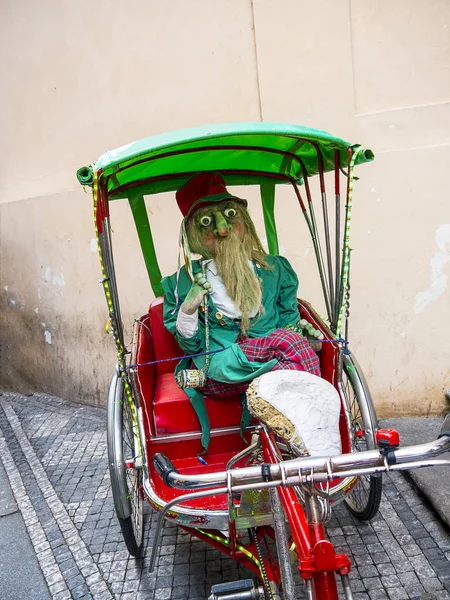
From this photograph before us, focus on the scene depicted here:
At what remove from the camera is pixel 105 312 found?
486cm

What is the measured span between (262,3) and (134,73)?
3.87ft

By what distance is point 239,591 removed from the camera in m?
2.07

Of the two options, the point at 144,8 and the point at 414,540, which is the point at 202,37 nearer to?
the point at 144,8

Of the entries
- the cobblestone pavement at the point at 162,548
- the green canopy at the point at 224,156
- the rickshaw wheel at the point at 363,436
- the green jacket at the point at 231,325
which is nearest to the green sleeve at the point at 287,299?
the green jacket at the point at 231,325

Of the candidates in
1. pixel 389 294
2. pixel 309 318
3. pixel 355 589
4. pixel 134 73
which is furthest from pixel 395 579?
pixel 134 73

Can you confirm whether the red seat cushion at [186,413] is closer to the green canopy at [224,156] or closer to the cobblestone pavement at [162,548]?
the cobblestone pavement at [162,548]

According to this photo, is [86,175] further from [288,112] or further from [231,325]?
[288,112]

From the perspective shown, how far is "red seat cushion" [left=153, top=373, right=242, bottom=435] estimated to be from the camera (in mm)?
2666

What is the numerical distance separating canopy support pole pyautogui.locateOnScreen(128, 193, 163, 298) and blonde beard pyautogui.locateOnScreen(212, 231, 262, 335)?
0.72 m

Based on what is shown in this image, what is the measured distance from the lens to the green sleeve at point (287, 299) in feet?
9.59

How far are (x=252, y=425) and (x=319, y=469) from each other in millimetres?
1289

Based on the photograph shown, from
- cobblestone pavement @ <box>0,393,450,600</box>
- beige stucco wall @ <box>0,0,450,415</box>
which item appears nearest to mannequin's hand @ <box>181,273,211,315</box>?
cobblestone pavement @ <box>0,393,450,600</box>

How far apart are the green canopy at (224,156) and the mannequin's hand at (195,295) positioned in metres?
0.66

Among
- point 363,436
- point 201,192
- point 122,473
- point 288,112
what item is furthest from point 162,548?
point 288,112
